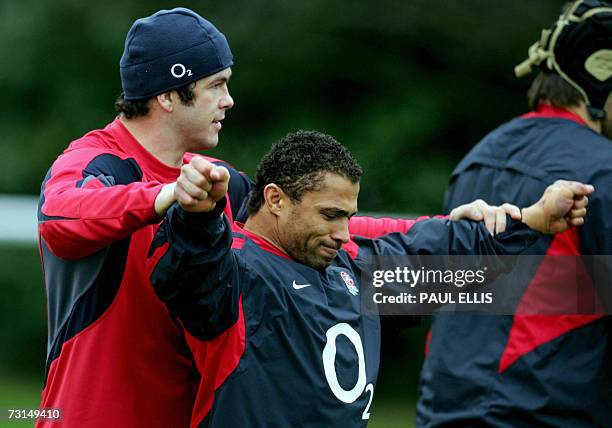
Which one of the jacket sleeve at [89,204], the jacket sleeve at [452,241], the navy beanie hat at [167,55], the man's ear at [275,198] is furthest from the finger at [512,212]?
the jacket sleeve at [89,204]

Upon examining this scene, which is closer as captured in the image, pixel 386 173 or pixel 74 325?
pixel 74 325

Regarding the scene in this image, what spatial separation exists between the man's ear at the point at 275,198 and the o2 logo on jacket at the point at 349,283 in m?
0.31

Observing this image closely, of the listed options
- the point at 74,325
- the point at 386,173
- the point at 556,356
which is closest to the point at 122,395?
the point at 74,325

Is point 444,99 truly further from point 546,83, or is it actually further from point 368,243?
point 368,243

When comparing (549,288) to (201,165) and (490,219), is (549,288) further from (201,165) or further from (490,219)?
(201,165)

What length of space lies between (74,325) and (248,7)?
537 centimetres

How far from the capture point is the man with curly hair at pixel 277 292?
301cm

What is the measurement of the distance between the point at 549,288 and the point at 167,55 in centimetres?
164

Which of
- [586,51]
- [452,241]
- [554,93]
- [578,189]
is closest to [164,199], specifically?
[452,241]

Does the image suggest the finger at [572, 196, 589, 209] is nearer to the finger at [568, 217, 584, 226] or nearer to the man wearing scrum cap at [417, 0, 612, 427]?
the finger at [568, 217, 584, 226]

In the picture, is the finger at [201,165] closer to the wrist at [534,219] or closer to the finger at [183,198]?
the finger at [183,198]

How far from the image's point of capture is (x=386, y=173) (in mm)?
8656

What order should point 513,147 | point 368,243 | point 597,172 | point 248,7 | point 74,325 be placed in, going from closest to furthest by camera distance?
point 74,325 → point 368,243 → point 597,172 → point 513,147 → point 248,7

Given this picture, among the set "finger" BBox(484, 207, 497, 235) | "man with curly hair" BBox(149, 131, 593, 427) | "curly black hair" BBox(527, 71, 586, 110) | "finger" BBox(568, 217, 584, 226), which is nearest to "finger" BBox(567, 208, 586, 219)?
"finger" BBox(568, 217, 584, 226)
